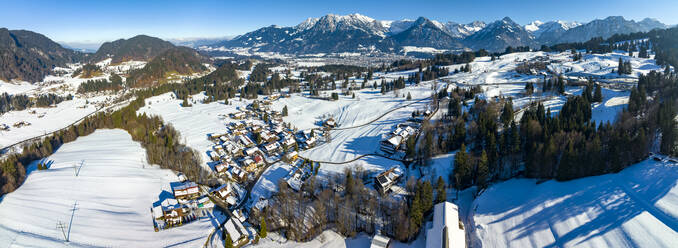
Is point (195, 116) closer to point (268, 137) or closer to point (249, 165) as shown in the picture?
point (268, 137)

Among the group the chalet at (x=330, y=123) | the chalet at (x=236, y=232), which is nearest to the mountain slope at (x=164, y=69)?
the chalet at (x=330, y=123)

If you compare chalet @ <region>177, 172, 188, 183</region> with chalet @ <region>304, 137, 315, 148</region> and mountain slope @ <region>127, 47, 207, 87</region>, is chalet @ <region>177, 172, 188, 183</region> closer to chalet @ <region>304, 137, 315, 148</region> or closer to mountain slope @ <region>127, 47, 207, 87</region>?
chalet @ <region>304, 137, 315, 148</region>

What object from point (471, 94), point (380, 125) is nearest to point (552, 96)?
point (471, 94)

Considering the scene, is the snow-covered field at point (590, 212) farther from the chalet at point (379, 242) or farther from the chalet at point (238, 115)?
the chalet at point (238, 115)

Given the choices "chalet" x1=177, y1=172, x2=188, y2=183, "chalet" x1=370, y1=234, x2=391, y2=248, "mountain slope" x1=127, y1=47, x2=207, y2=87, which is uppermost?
"mountain slope" x1=127, y1=47, x2=207, y2=87

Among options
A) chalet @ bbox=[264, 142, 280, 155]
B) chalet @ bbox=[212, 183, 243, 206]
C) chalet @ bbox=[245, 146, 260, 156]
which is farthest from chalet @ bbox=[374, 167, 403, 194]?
chalet @ bbox=[245, 146, 260, 156]

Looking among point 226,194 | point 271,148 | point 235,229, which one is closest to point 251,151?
point 271,148

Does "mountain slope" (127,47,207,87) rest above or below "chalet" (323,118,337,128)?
above
